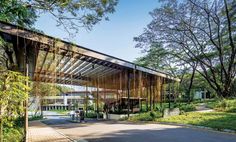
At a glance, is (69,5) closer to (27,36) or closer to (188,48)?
(27,36)

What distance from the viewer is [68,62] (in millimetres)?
17531

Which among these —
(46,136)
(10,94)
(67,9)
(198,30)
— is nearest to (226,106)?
(198,30)

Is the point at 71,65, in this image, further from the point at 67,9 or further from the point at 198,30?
the point at 198,30

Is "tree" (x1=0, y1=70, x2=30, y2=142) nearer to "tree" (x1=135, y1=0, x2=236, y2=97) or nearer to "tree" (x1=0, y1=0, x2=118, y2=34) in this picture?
"tree" (x1=0, y1=0, x2=118, y2=34)

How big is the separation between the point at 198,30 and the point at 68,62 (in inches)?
631

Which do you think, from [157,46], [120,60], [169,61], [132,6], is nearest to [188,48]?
[157,46]

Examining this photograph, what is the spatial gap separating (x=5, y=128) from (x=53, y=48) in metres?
3.80

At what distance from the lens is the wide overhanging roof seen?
38.6 feet

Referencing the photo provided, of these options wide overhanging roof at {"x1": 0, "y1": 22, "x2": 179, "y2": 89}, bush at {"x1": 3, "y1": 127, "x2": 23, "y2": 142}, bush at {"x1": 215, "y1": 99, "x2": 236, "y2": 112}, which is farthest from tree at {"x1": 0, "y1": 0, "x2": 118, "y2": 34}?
bush at {"x1": 215, "y1": 99, "x2": 236, "y2": 112}

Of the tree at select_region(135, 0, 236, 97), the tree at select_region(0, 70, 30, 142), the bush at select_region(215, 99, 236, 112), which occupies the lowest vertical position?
the bush at select_region(215, 99, 236, 112)

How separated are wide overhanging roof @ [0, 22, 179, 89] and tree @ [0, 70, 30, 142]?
404 cm

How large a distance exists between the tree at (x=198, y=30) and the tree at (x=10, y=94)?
2206 cm

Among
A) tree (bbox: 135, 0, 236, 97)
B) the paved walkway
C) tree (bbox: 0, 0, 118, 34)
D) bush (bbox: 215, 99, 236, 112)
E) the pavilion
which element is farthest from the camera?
tree (bbox: 135, 0, 236, 97)

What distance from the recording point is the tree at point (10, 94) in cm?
680
